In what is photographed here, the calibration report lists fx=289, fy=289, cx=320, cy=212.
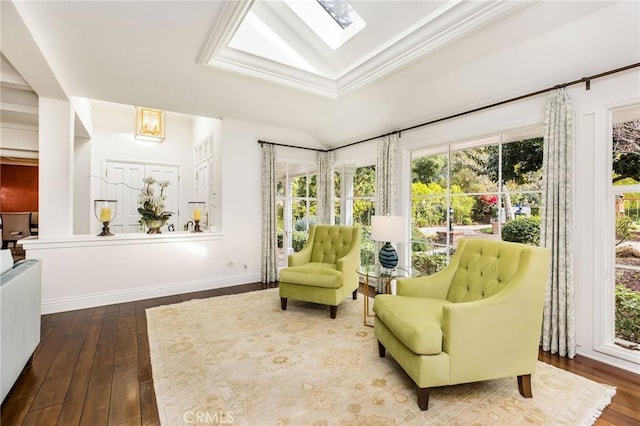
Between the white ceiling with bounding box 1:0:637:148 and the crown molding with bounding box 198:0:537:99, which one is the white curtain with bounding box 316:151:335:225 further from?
the crown molding with bounding box 198:0:537:99

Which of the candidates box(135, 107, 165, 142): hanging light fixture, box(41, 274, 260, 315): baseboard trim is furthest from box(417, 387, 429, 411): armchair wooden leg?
box(135, 107, 165, 142): hanging light fixture

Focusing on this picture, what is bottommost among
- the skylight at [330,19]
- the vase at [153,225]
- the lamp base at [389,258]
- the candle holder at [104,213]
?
the lamp base at [389,258]

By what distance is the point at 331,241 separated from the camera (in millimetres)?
3869

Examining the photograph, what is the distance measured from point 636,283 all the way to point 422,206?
6.82ft

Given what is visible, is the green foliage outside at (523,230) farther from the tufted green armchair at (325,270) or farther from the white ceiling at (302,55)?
the tufted green armchair at (325,270)

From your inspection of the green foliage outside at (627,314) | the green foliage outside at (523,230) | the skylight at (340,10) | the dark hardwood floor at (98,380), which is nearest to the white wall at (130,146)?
the dark hardwood floor at (98,380)

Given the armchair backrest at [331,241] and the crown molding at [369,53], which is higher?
the crown molding at [369,53]

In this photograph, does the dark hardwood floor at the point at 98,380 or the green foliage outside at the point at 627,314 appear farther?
the green foliage outside at the point at 627,314

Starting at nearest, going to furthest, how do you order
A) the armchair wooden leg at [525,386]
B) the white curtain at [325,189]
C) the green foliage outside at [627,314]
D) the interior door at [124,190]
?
the armchair wooden leg at [525,386] < the green foliage outside at [627,314] < the white curtain at [325,189] < the interior door at [124,190]

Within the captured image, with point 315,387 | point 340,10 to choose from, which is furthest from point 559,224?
point 340,10

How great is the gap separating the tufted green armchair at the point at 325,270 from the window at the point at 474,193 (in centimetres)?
101

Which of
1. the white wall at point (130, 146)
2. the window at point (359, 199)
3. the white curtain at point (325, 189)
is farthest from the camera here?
the white wall at point (130, 146)

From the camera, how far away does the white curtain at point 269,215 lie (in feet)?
15.2

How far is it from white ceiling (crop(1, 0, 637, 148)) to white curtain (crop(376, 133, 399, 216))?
0.27m
